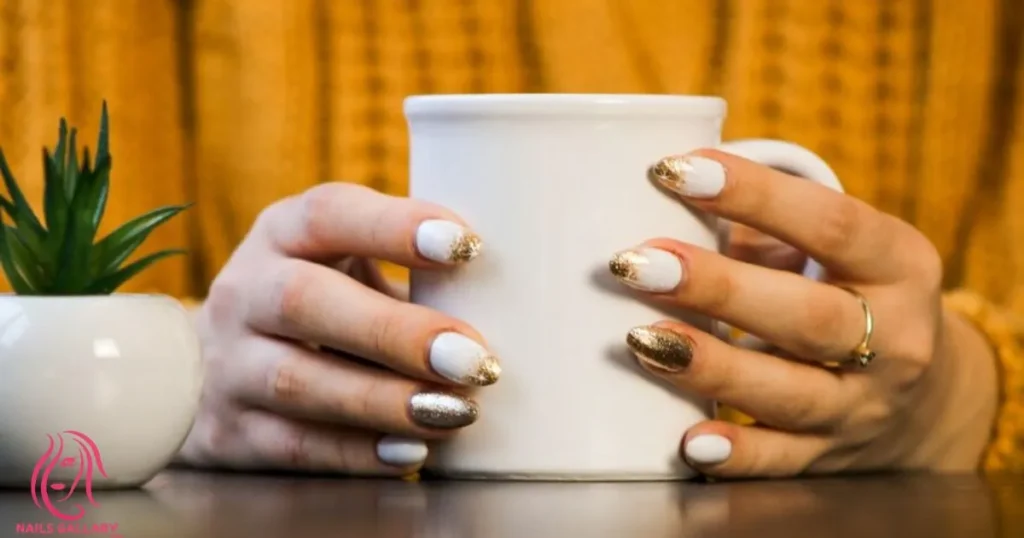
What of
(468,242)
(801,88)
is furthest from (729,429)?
(801,88)

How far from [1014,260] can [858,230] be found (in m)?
0.58

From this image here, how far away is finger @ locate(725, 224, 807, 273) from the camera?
32.8 inches

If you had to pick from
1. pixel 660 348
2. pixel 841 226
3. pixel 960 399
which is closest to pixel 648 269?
pixel 660 348

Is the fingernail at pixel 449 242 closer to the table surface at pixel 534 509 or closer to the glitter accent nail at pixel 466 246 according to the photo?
the glitter accent nail at pixel 466 246

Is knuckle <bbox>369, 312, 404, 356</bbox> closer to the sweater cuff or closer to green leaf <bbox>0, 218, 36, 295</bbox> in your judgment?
green leaf <bbox>0, 218, 36, 295</bbox>

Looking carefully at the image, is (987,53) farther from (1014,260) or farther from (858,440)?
(858,440)

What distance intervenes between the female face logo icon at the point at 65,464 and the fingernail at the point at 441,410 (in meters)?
0.15

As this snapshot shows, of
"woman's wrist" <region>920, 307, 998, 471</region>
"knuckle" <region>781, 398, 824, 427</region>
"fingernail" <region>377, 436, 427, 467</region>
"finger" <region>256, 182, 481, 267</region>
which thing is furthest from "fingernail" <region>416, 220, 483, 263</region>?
"woman's wrist" <region>920, 307, 998, 471</region>

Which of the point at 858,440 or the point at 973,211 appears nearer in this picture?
the point at 858,440

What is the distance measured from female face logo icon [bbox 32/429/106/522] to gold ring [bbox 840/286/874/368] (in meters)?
0.39

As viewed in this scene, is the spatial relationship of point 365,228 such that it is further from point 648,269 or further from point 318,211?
point 648,269

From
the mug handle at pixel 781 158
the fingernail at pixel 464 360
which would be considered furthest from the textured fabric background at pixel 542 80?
the fingernail at pixel 464 360

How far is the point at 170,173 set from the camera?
1.32 meters

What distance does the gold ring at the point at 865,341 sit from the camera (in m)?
0.75
